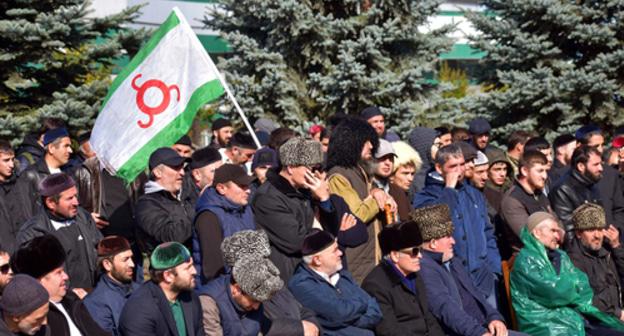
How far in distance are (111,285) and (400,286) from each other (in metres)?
2.09

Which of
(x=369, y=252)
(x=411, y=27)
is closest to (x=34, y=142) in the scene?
(x=369, y=252)

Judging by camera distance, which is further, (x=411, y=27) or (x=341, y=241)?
(x=411, y=27)

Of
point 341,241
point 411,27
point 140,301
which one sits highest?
point 140,301

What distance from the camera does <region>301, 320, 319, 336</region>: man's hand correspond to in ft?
22.0

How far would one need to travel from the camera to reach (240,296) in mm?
6516

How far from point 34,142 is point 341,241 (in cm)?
416

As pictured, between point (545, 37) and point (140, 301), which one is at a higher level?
point (140, 301)

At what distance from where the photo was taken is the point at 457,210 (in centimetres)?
876

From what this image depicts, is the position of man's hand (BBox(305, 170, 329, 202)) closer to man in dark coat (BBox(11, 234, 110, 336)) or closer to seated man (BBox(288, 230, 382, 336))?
seated man (BBox(288, 230, 382, 336))

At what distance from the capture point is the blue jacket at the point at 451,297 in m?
7.52

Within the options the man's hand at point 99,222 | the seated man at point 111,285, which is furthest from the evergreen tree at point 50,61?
the seated man at point 111,285

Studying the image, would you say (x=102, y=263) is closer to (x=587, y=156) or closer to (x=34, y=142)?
(x=34, y=142)

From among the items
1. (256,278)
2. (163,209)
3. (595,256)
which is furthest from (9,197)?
(595,256)

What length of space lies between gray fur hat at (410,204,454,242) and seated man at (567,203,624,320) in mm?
1752
